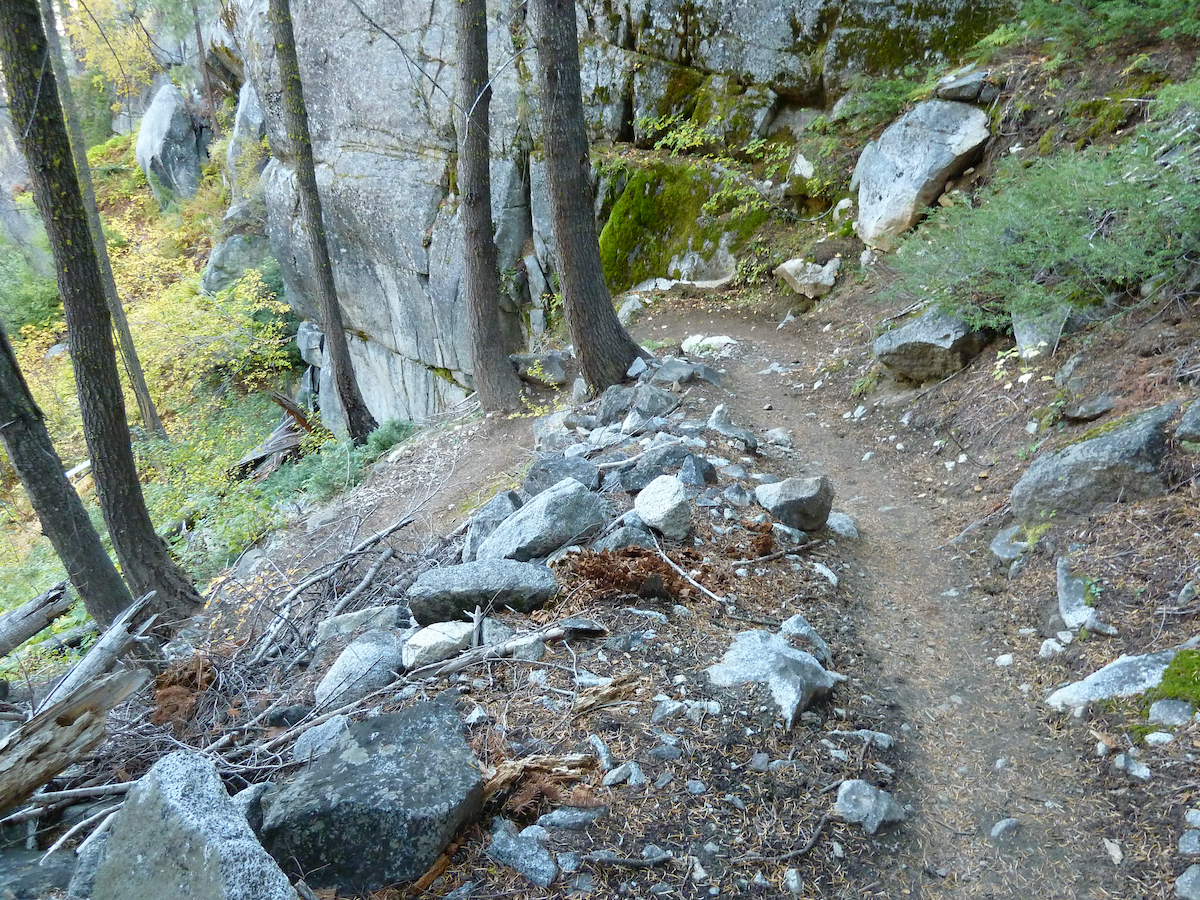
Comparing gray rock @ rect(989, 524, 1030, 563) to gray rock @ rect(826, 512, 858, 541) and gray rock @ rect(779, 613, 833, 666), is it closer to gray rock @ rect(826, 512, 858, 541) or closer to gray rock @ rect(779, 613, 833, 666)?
gray rock @ rect(826, 512, 858, 541)

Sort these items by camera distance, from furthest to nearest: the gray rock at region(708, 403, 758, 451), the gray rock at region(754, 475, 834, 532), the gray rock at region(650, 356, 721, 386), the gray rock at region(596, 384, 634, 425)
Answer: the gray rock at region(650, 356, 721, 386) → the gray rock at region(596, 384, 634, 425) → the gray rock at region(708, 403, 758, 451) → the gray rock at region(754, 475, 834, 532)

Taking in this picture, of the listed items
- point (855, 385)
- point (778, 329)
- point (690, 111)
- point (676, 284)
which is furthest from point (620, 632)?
point (690, 111)

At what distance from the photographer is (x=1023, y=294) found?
5758 millimetres

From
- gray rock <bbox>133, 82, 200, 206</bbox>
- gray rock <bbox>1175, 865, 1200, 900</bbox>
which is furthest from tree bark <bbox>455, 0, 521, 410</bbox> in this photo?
gray rock <bbox>133, 82, 200, 206</bbox>

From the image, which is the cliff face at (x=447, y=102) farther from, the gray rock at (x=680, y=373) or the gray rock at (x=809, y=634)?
the gray rock at (x=809, y=634)

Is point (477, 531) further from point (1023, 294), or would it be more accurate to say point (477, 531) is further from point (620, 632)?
point (1023, 294)

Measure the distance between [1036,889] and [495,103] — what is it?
14.8 metres

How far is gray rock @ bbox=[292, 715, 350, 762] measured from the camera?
2.91 meters

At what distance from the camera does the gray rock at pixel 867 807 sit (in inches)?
109

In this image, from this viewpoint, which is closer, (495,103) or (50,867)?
(50,867)

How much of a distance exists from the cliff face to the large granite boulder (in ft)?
34.1

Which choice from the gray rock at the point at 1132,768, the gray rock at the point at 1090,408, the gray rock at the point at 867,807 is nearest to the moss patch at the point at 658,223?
the gray rock at the point at 1090,408

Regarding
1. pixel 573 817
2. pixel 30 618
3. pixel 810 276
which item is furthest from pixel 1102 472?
pixel 30 618

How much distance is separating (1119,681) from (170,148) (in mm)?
28883
